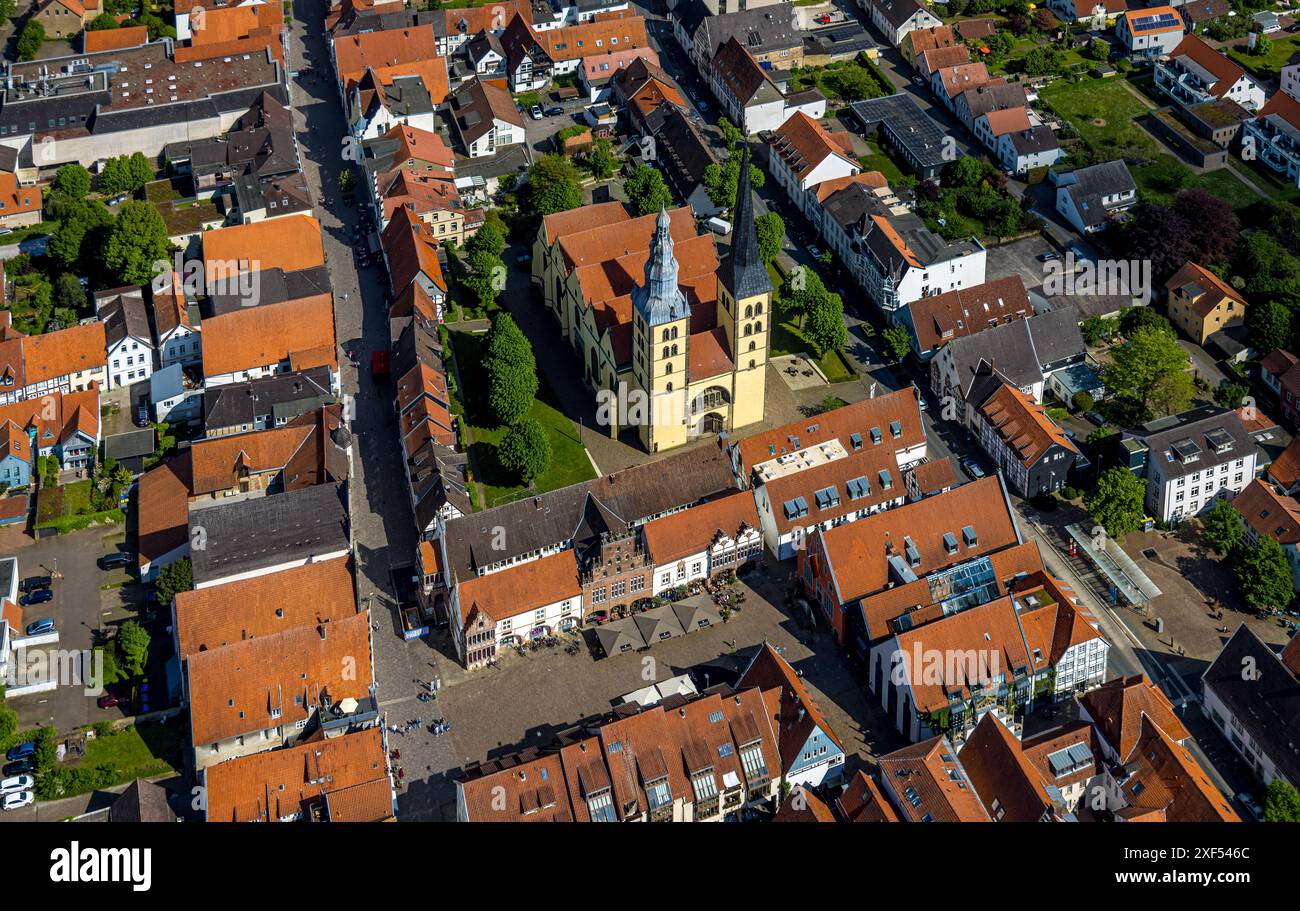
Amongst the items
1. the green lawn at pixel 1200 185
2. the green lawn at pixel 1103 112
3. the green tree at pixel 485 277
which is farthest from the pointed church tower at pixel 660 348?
the green lawn at pixel 1103 112

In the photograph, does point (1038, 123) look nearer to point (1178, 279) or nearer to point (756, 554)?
point (1178, 279)

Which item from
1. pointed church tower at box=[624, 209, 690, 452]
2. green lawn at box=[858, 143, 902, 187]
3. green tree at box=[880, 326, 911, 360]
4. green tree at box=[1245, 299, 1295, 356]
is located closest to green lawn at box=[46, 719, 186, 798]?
pointed church tower at box=[624, 209, 690, 452]

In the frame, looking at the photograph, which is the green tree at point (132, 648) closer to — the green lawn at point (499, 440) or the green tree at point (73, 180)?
the green lawn at point (499, 440)

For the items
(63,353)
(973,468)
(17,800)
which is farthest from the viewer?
(63,353)

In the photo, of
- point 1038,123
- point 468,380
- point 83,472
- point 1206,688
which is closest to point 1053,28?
point 1038,123

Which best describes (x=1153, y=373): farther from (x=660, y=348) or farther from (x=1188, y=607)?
(x=660, y=348)

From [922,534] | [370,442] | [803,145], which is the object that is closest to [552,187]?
[803,145]
